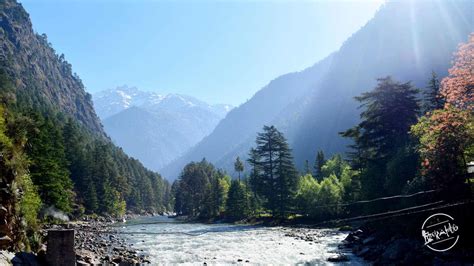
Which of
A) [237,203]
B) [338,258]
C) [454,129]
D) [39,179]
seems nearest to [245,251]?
[338,258]

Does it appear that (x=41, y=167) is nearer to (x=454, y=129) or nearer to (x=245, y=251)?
(x=245, y=251)

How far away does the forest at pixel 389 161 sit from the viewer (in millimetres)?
18828

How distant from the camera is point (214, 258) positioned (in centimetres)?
3172

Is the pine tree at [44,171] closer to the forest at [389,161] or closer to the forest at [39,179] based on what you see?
the forest at [39,179]

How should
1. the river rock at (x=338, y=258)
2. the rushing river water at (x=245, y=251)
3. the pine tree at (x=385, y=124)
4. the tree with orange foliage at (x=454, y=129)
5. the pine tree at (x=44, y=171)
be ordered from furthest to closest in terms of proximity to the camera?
the pine tree at (x=44, y=171)
the pine tree at (x=385, y=124)
the rushing river water at (x=245, y=251)
the river rock at (x=338, y=258)
the tree with orange foliage at (x=454, y=129)

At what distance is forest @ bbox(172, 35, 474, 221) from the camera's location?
1883cm

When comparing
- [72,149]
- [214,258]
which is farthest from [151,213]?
[214,258]

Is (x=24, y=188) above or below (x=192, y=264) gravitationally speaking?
above

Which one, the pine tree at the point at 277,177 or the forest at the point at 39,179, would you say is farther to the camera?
the pine tree at the point at 277,177

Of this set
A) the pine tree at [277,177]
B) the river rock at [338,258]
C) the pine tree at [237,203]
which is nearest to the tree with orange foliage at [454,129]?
the river rock at [338,258]

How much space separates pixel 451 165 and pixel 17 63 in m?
191

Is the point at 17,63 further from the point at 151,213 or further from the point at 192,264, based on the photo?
the point at 192,264

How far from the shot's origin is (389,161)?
120ft

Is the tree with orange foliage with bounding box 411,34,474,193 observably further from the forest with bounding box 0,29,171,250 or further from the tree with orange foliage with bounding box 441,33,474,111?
the forest with bounding box 0,29,171,250
